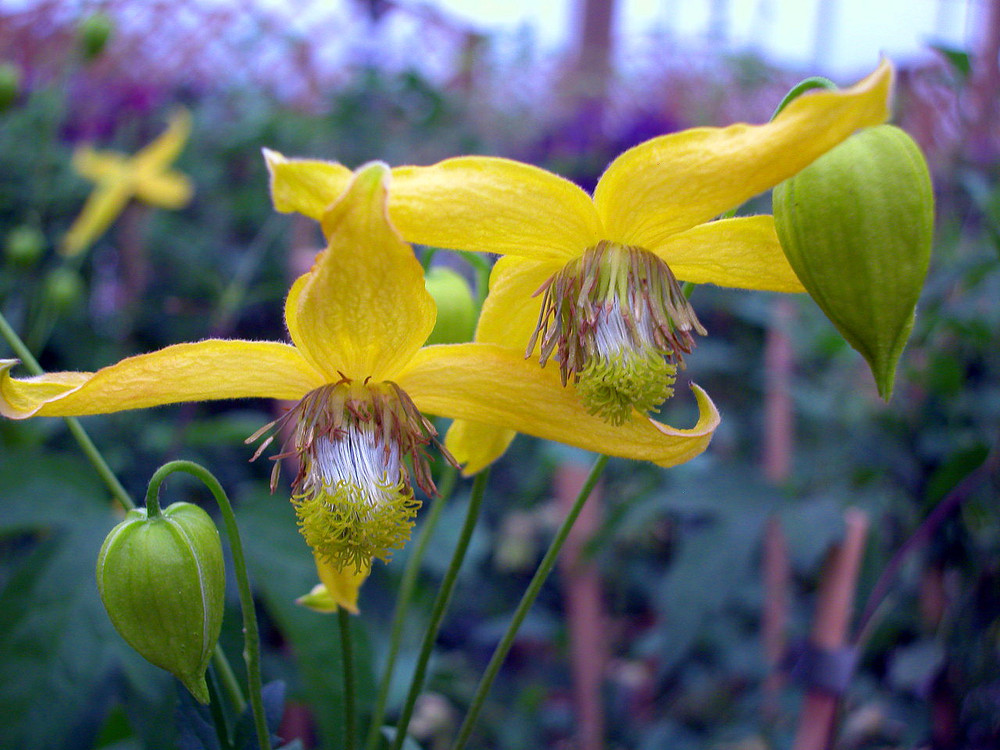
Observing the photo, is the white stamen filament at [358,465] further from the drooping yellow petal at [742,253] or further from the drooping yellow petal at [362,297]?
the drooping yellow petal at [742,253]

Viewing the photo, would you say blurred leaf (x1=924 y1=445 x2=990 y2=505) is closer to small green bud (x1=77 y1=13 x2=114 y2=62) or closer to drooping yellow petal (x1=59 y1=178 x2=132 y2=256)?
drooping yellow petal (x1=59 y1=178 x2=132 y2=256)

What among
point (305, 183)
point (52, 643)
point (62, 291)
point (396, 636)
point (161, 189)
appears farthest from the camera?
point (161, 189)

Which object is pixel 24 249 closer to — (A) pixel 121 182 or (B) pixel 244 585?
(A) pixel 121 182

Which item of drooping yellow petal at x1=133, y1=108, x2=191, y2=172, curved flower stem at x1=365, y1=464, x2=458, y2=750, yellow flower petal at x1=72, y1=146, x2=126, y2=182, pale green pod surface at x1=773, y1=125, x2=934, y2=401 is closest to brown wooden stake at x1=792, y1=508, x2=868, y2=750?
curved flower stem at x1=365, y1=464, x2=458, y2=750

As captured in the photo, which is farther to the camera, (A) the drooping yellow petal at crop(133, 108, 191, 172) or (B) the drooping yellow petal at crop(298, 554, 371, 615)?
(A) the drooping yellow petal at crop(133, 108, 191, 172)

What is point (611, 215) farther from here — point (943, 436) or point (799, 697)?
point (799, 697)

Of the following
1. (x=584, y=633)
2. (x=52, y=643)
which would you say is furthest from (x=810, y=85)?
(x=584, y=633)
